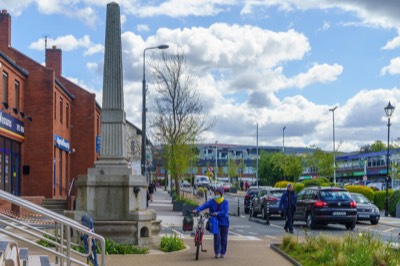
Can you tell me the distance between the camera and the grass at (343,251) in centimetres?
1111

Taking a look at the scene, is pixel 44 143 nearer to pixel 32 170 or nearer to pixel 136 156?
pixel 32 170

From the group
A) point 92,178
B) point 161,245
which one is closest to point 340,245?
point 161,245

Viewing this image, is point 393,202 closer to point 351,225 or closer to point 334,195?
point 351,225

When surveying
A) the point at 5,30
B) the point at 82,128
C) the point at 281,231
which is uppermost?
the point at 5,30

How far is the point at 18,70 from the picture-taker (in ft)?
104

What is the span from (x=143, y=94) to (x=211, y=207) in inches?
785

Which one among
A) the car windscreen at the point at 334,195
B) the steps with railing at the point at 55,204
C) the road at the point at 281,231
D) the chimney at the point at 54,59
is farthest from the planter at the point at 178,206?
the chimney at the point at 54,59

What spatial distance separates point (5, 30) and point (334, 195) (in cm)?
2022

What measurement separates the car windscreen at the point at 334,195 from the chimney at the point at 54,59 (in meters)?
25.0

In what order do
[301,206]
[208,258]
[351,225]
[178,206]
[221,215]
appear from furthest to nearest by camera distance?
[178,206], [301,206], [351,225], [221,215], [208,258]

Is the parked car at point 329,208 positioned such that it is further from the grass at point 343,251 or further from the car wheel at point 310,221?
the grass at point 343,251

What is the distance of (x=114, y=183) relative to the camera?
15406mm

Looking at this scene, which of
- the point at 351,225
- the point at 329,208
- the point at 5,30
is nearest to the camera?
the point at 329,208

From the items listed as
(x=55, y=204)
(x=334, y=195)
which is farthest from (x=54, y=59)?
(x=334, y=195)
